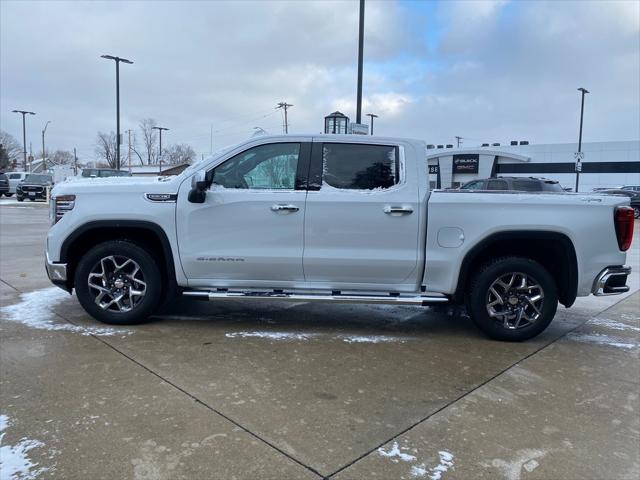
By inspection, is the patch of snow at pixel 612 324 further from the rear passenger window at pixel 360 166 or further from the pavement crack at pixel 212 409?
the pavement crack at pixel 212 409

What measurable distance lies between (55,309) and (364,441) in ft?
13.7

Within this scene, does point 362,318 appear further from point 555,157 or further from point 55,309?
point 555,157

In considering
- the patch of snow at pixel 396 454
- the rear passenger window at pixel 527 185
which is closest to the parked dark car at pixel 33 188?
the rear passenger window at pixel 527 185

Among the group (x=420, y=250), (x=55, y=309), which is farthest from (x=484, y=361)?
(x=55, y=309)

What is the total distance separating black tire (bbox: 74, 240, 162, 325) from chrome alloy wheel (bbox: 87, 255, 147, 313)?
0.4 inches

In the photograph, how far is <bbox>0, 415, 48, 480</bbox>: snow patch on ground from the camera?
2623 mm

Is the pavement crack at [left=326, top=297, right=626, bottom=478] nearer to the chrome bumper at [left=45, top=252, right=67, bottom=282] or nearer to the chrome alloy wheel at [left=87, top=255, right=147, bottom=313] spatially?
the chrome alloy wheel at [left=87, top=255, right=147, bottom=313]

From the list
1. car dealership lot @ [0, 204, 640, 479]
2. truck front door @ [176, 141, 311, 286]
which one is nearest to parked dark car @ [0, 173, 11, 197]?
car dealership lot @ [0, 204, 640, 479]

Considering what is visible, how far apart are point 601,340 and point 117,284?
4.85 m

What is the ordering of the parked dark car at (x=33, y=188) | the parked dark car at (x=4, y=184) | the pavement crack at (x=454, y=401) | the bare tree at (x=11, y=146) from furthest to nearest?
the bare tree at (x=11, y=146) < the parked dark car at (x=4, y=184) < the parked dark car at (x=33, y=188) < the pavement crack at (x=454, y=401)

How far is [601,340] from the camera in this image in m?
5.20

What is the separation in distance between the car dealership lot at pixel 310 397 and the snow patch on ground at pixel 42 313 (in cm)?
3

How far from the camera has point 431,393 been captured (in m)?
3.75

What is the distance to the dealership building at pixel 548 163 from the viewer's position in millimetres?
52031
